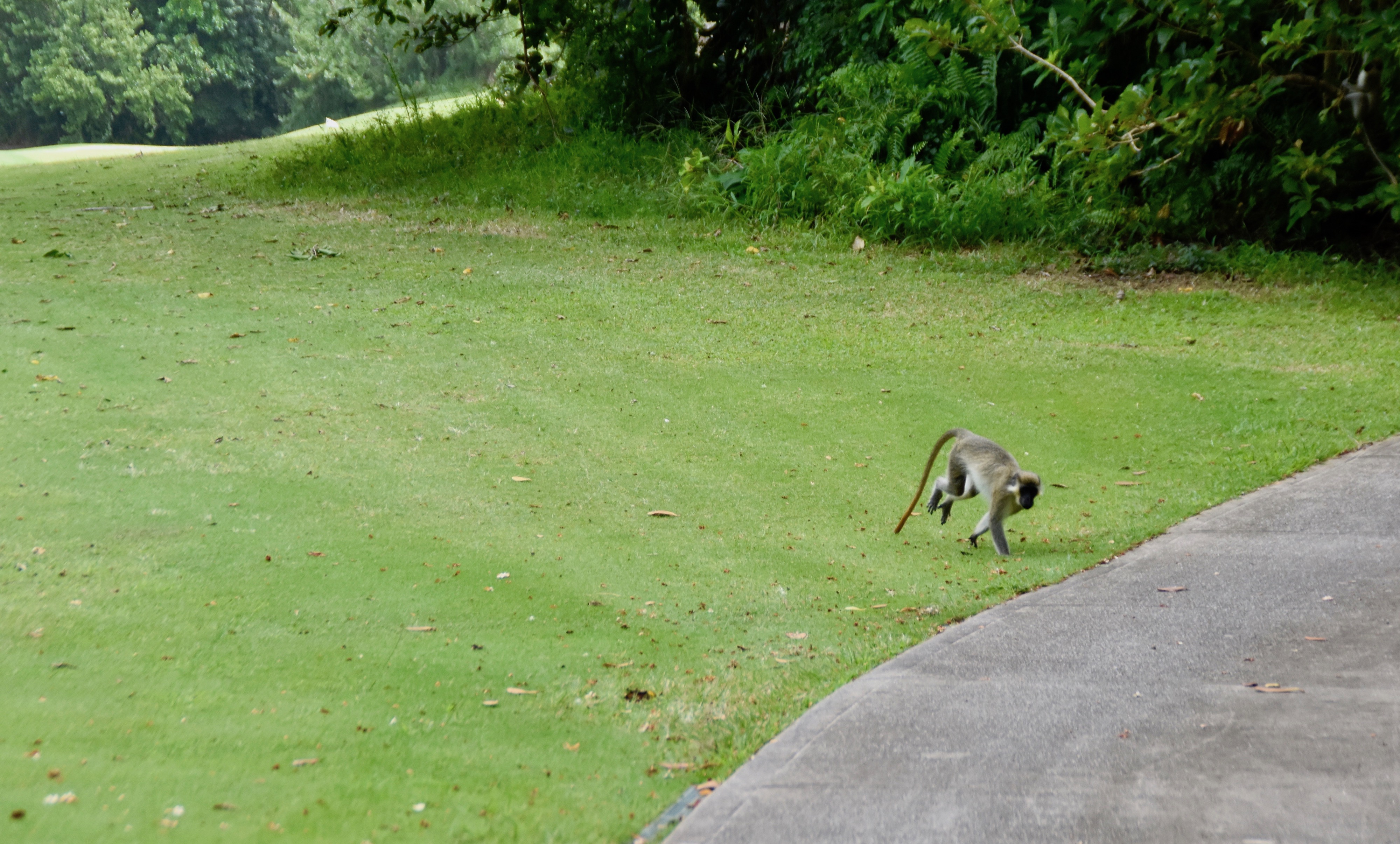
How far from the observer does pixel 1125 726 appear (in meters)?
3.05

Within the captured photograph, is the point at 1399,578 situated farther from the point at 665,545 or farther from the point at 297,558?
the point at 297,558

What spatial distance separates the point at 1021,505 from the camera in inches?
184

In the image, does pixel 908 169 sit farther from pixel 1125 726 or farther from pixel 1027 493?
pixel 1125 726

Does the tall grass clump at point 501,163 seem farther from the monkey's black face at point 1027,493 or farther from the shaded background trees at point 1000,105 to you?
the monkey's black face at point 1027,493

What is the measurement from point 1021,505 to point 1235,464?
1897mm

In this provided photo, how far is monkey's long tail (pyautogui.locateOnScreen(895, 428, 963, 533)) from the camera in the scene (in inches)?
200

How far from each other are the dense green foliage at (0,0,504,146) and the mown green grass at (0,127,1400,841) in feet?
96.8

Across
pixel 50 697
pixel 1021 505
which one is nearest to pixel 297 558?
pixel 50 697

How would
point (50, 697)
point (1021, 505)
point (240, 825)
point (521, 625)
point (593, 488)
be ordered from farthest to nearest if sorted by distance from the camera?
point (593, 488)
point (1021, 505)
point (521, 625)
point (50, 697)
point (240, 825)

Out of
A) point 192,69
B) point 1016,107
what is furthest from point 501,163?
point 192,69

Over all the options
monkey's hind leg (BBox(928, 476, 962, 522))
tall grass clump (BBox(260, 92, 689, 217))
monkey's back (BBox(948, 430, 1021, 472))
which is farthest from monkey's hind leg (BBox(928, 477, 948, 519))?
tall grass clump (BBox(260, 92, 689, 217))

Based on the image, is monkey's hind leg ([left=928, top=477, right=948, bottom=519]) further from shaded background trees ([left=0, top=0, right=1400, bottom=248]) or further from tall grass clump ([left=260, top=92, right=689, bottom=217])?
tall grass clump ([left=260, top=92, right=689, bottom=217])

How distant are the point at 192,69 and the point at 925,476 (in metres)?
46.3

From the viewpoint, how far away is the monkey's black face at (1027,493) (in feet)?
15.2
